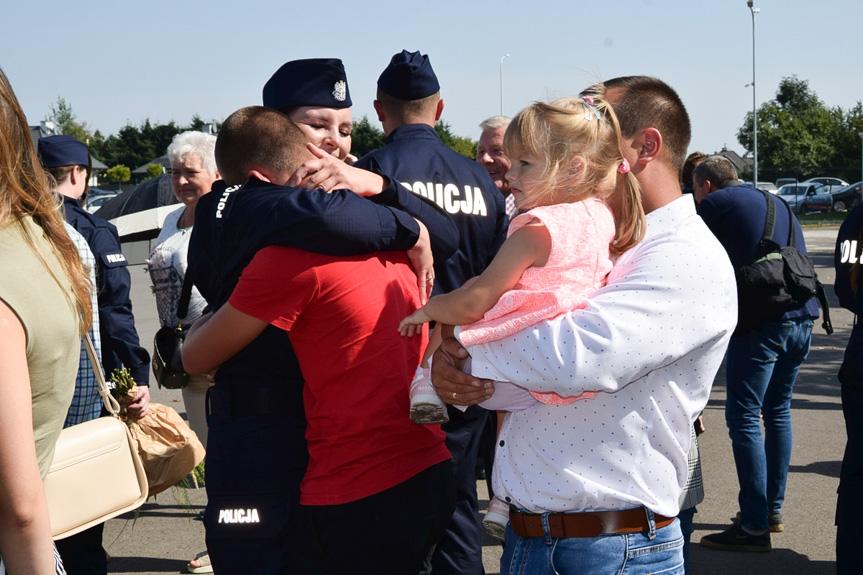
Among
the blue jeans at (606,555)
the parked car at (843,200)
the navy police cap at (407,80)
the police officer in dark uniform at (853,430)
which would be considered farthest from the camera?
the parked car at (843,200)

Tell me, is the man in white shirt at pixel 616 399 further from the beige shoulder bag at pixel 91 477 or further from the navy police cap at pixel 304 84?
the navy police cap at pixel 304 84

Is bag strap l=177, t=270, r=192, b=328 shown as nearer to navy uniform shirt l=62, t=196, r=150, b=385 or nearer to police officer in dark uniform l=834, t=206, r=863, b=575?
navy uniform shirt l=62, t=196, r=150, b=385

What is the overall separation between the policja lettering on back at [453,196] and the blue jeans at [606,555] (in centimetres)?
181

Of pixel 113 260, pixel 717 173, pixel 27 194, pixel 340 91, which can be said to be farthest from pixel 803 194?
pixel 27 194

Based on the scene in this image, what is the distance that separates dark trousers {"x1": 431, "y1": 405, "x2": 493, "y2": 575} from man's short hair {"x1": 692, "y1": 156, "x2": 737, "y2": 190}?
316cm

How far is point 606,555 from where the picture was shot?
2.00 meters

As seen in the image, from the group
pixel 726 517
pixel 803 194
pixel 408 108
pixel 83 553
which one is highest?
pixel 408 108

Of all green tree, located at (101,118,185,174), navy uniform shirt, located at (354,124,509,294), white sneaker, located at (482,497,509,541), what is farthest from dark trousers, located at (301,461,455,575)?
green tree, located at (101,118,185,174)

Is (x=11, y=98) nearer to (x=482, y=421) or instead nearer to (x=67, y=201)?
(x=482, y=421)

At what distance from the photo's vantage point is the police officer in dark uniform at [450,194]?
3318 millimetres

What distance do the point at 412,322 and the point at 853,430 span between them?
2.63m

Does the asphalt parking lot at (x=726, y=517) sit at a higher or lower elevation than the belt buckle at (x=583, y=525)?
lower

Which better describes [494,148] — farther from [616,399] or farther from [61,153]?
[616,399]

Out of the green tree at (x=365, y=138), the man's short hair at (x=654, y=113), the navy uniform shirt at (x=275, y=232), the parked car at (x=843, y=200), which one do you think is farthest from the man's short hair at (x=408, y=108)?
the green tree at (x=365, y=138)
